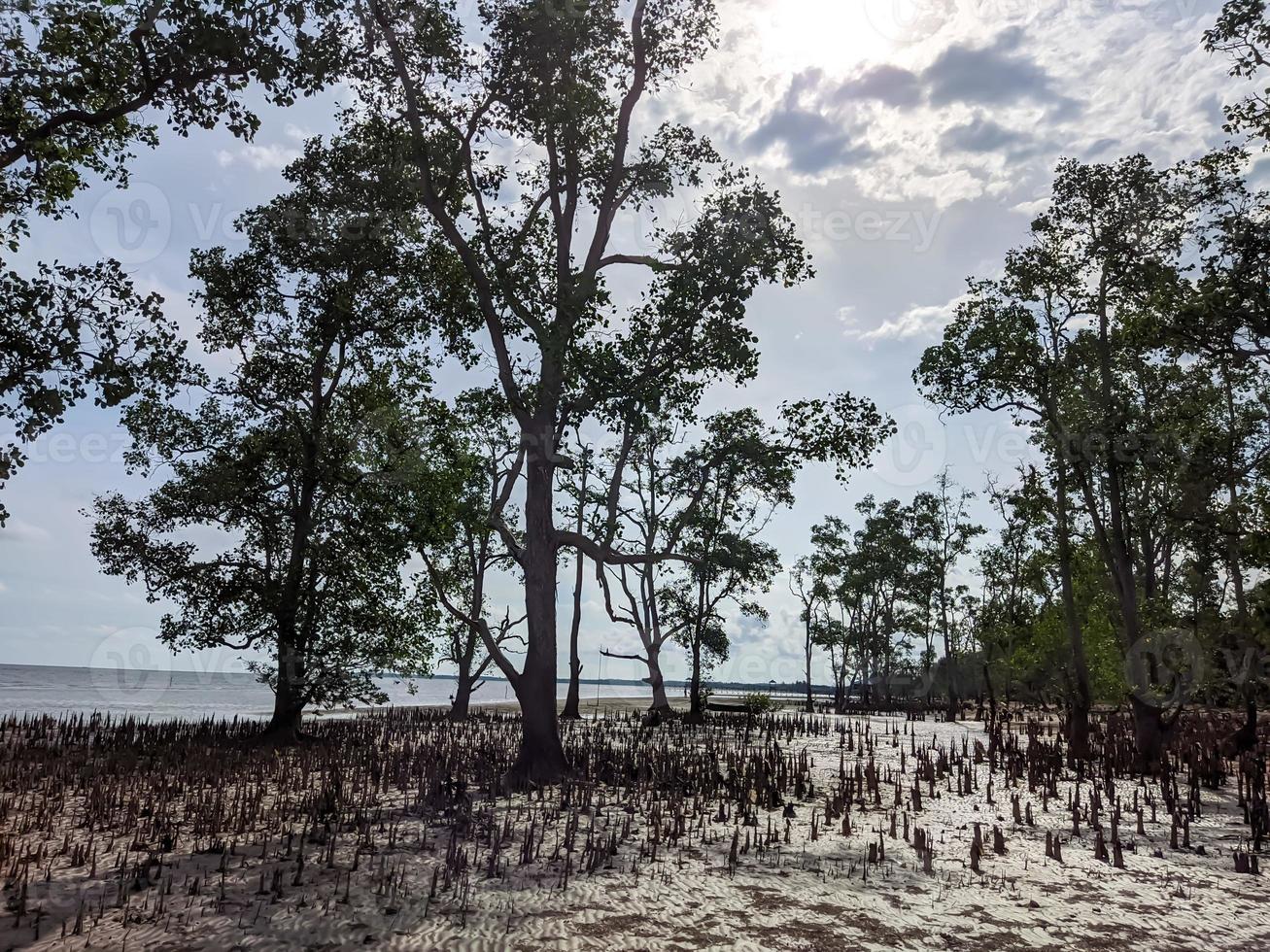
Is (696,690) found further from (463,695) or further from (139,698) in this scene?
(139,698)

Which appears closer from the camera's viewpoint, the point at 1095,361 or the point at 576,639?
the point at 1095,361

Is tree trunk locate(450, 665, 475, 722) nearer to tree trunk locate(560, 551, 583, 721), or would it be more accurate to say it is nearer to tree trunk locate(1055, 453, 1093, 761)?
tree trunk locate(560, 551, 583, 721)

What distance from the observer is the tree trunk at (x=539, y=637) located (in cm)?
1348

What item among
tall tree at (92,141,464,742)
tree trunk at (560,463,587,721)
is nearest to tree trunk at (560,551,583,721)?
tree trunk at (560,463,587,721)

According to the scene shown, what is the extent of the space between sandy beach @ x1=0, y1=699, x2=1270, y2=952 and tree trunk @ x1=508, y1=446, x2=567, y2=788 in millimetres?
1398

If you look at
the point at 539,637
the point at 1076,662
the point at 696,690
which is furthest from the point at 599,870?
the point at 696,690

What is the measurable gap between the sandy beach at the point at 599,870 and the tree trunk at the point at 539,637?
1398 mm

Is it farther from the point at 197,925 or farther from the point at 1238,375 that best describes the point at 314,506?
the point at 1238,375

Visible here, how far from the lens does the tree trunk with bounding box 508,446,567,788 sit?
44.2ft

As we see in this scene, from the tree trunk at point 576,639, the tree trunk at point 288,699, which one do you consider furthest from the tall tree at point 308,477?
the tree trunk at point 576,639

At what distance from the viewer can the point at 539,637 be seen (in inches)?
552

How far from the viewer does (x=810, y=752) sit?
1941 cm

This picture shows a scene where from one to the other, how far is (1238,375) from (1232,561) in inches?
184

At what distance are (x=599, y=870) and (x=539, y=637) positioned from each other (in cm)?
654
